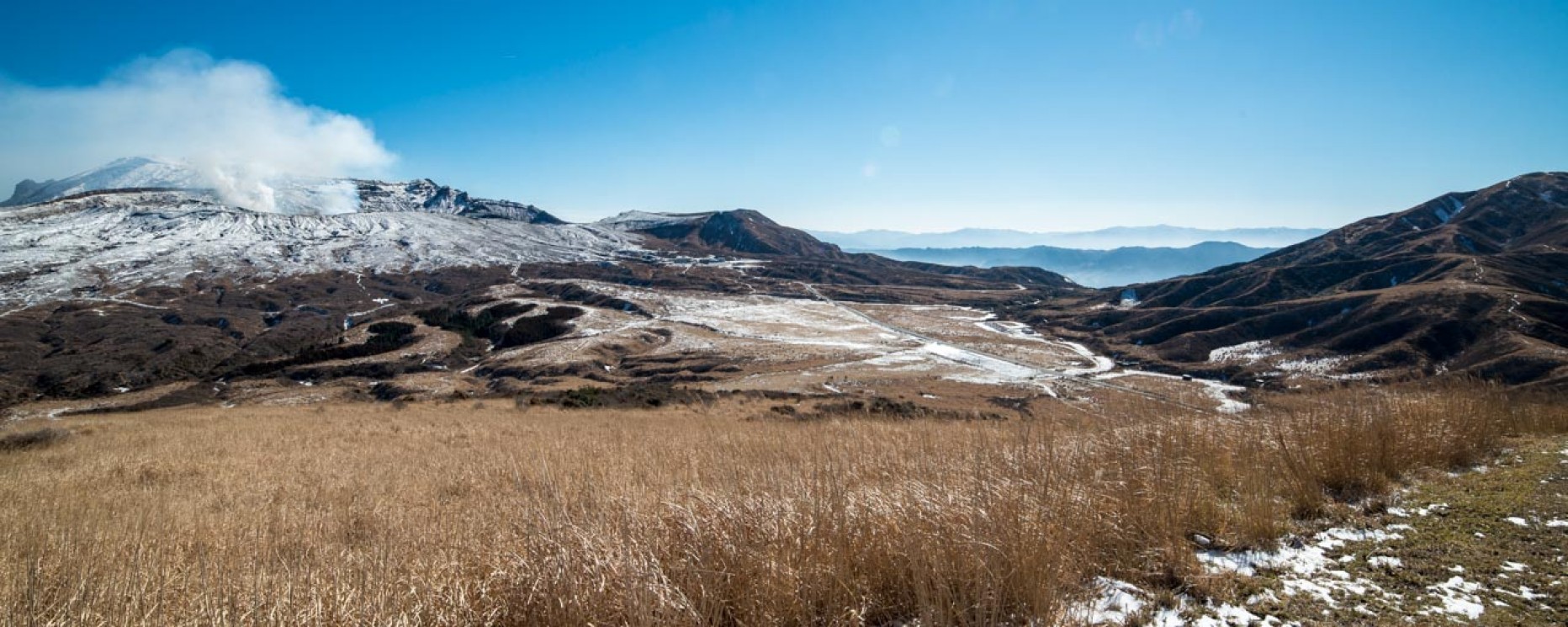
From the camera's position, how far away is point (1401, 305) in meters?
75.3

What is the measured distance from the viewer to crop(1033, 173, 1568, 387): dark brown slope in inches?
2473

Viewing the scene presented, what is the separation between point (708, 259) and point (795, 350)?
436 feet

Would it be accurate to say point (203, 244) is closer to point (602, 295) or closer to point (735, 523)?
point (602, 295)

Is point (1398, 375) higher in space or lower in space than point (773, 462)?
lower

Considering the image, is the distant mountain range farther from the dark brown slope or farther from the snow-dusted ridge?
the snow-dusted ridge

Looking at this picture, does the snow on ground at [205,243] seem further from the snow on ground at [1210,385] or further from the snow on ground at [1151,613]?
the snow on ground at [1151,613]

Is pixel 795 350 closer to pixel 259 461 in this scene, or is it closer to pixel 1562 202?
pixel 259 461

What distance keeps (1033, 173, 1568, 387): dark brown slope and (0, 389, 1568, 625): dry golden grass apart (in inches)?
2142

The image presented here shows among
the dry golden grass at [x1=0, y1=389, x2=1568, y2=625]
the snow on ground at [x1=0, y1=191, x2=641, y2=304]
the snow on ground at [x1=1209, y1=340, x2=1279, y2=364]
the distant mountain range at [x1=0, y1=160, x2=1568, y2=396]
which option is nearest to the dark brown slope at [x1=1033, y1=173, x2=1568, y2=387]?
the distant mountain range at [x1=0, y1=160, x2=1568, y2=396]

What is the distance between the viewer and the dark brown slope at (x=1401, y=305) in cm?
6281

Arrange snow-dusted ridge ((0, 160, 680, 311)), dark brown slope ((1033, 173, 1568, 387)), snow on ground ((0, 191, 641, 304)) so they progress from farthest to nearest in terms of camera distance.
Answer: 1. snow on ground ((0, 191, 641, 304))
2. snow-dusted ridge ((0, 160, 680, 311))
3. dark brown slope ((1033, 173, 1568, 387))

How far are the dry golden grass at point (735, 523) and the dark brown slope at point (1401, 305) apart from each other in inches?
2142

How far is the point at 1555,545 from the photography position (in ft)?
14.8

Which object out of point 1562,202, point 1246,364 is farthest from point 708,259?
point 1562,202
